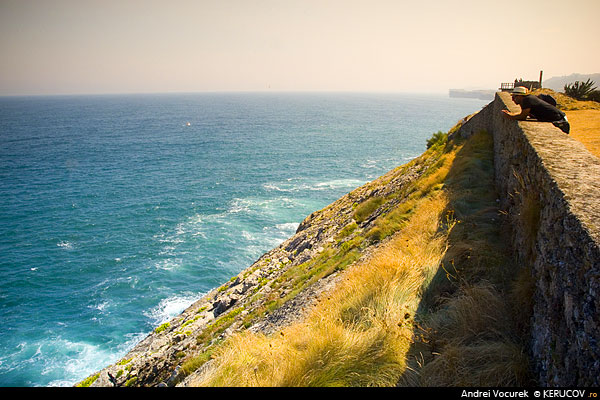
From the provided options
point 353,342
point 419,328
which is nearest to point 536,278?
point 419,328

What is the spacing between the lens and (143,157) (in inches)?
2852

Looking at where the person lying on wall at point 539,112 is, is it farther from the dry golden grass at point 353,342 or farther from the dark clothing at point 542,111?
the dry golden grass at point 353,342

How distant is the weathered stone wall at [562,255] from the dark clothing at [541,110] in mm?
2422

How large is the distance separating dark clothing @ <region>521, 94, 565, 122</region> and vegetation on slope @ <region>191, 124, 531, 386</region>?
233 cm

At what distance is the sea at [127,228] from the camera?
77.8ft

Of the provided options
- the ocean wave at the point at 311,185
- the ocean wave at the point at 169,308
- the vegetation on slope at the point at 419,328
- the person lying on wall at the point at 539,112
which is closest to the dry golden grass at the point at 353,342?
the vegetation on slope at the point at 419,328

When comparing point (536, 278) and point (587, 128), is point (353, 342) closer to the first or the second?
point (536, 278)

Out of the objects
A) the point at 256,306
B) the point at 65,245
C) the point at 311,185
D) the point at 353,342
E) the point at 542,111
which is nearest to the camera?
the point at 353,342

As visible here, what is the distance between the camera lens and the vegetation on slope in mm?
4344

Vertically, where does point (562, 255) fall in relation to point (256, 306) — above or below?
above

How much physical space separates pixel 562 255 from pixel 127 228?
41.0m

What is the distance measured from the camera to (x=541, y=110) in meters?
7.71

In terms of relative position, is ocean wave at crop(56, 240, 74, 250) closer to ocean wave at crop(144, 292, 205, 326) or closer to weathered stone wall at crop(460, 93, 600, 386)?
ocean wave at crop(144, 292, 205, 326)
